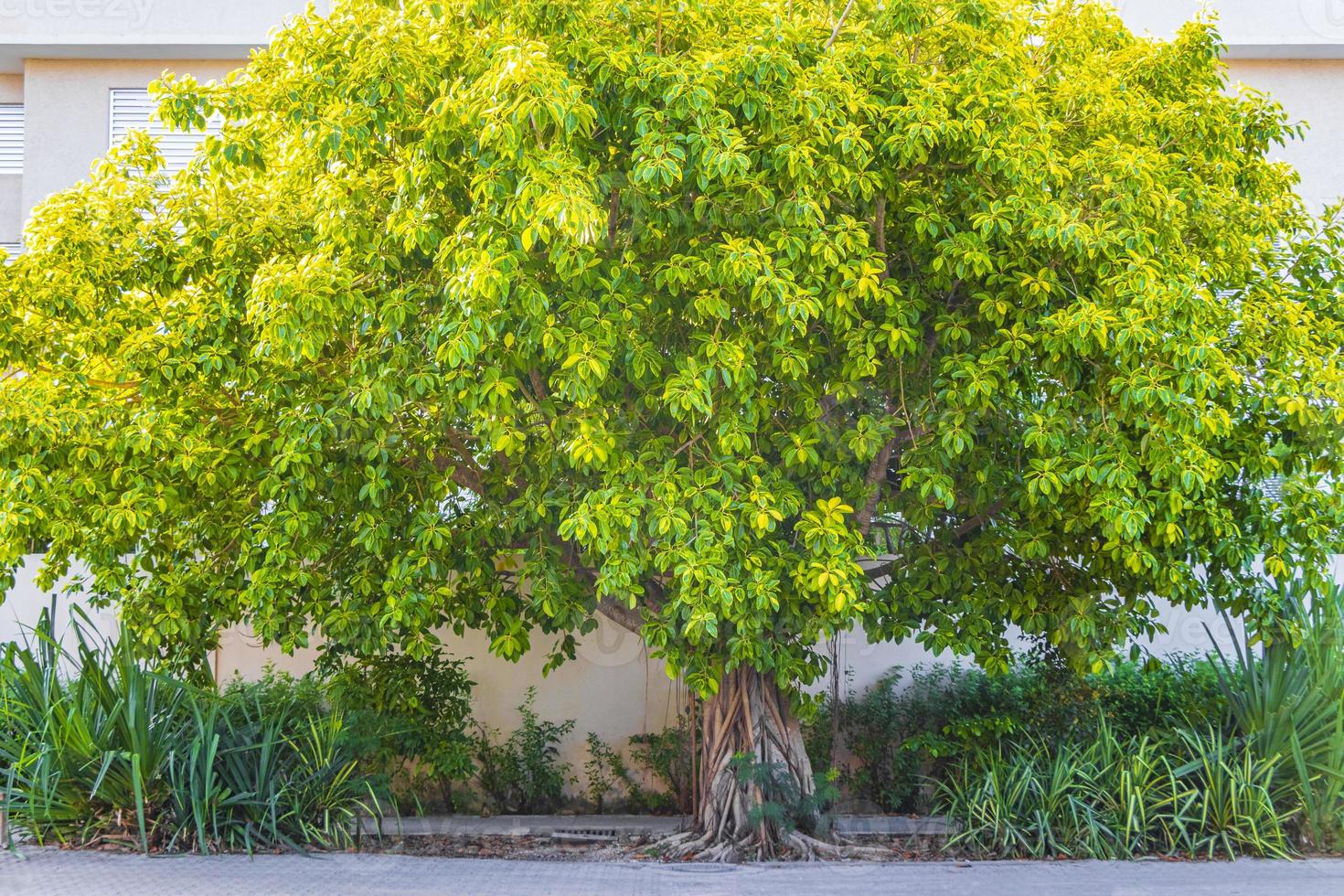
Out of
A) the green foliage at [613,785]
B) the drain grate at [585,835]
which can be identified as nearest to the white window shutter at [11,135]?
the green foliage at [613,785]

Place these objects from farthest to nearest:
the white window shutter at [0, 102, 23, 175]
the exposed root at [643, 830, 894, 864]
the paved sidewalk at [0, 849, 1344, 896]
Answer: the white window shutter at [0, 102, 23, 175] → the exposed root at [643, 830, 894, 864] → the paved sidewalk at [0, 849, 1344, 896]

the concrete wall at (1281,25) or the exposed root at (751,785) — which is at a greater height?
the concrete wall at (1281,25)

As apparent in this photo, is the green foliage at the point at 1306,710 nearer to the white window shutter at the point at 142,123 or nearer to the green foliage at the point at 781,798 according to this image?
the green foliage at the point at 781,798

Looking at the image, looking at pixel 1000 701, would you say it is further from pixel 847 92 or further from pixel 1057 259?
pixel 847 92

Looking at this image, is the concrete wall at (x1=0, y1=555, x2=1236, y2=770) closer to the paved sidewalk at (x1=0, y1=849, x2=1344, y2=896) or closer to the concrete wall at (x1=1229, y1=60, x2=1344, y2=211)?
the paved sidewalk at (x1=0, y1=849, x2=1344, y2=896)

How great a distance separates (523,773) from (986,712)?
4.34 metres

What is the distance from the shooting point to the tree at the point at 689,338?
20.5 ft

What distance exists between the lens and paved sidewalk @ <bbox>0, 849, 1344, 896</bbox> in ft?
21.7

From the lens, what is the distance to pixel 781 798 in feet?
26.7

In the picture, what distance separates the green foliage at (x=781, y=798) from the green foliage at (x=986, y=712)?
0.84 metres

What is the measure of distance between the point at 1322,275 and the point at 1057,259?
3.21 meters

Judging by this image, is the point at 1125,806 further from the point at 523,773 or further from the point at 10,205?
the point at 10,205

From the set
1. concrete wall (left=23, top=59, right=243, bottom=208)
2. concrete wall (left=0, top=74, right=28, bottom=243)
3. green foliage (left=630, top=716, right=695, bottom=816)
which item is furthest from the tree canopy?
concrete wall (left=0, top=74, right=28, bottom=243)

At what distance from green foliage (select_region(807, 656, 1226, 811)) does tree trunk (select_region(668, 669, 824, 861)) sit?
73cm
